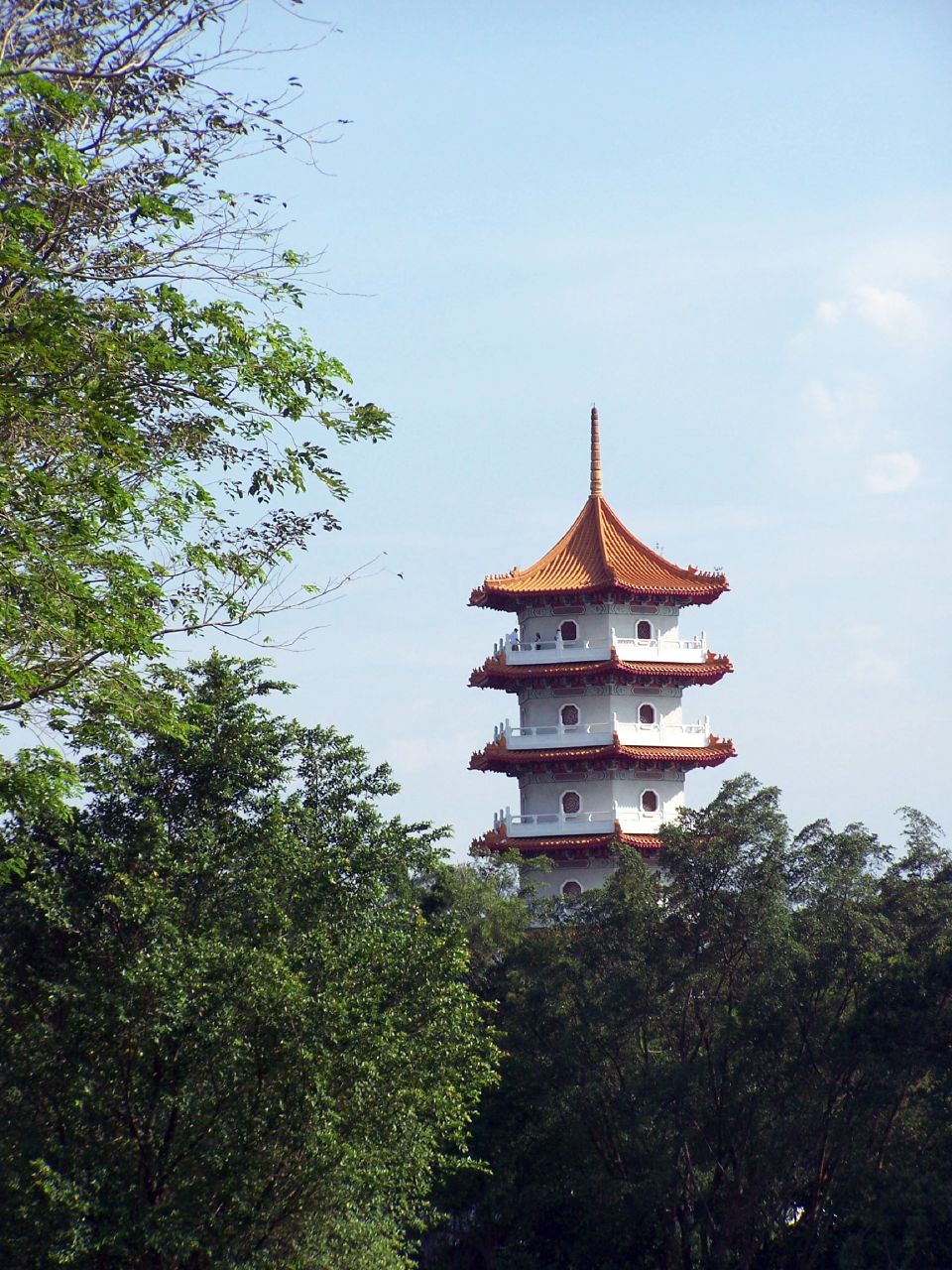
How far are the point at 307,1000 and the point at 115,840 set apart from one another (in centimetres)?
339

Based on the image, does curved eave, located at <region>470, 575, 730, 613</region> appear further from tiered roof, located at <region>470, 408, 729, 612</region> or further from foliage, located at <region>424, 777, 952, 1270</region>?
foliage, located at <region>424, 777, 952, 1270</region>

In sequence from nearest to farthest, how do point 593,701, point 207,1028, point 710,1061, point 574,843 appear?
point 207,1028 < point 710,1061 < point 574,843 < point 593,701

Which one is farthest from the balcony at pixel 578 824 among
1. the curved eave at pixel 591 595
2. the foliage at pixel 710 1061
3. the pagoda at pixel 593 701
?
the foliage at pixel 710 1061

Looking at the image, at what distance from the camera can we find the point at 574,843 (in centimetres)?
4781

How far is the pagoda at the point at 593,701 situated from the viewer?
160 ft

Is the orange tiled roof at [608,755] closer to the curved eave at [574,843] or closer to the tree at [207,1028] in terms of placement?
the curved eave at [574,843]

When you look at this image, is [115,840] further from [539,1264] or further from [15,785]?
[539,1264]

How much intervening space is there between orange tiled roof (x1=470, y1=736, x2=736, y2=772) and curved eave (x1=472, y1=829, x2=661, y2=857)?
192cm

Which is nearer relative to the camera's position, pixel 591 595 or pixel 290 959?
pixel 290 959

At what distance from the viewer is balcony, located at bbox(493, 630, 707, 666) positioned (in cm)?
4953

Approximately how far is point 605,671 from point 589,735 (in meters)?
1.80

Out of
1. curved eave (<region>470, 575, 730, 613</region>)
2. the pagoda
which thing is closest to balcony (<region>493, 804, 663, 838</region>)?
the pagoda

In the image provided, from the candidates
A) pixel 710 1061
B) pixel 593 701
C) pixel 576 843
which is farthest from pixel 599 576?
pixel 710 1061

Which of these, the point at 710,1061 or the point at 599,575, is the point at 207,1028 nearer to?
the point at 710,1061
